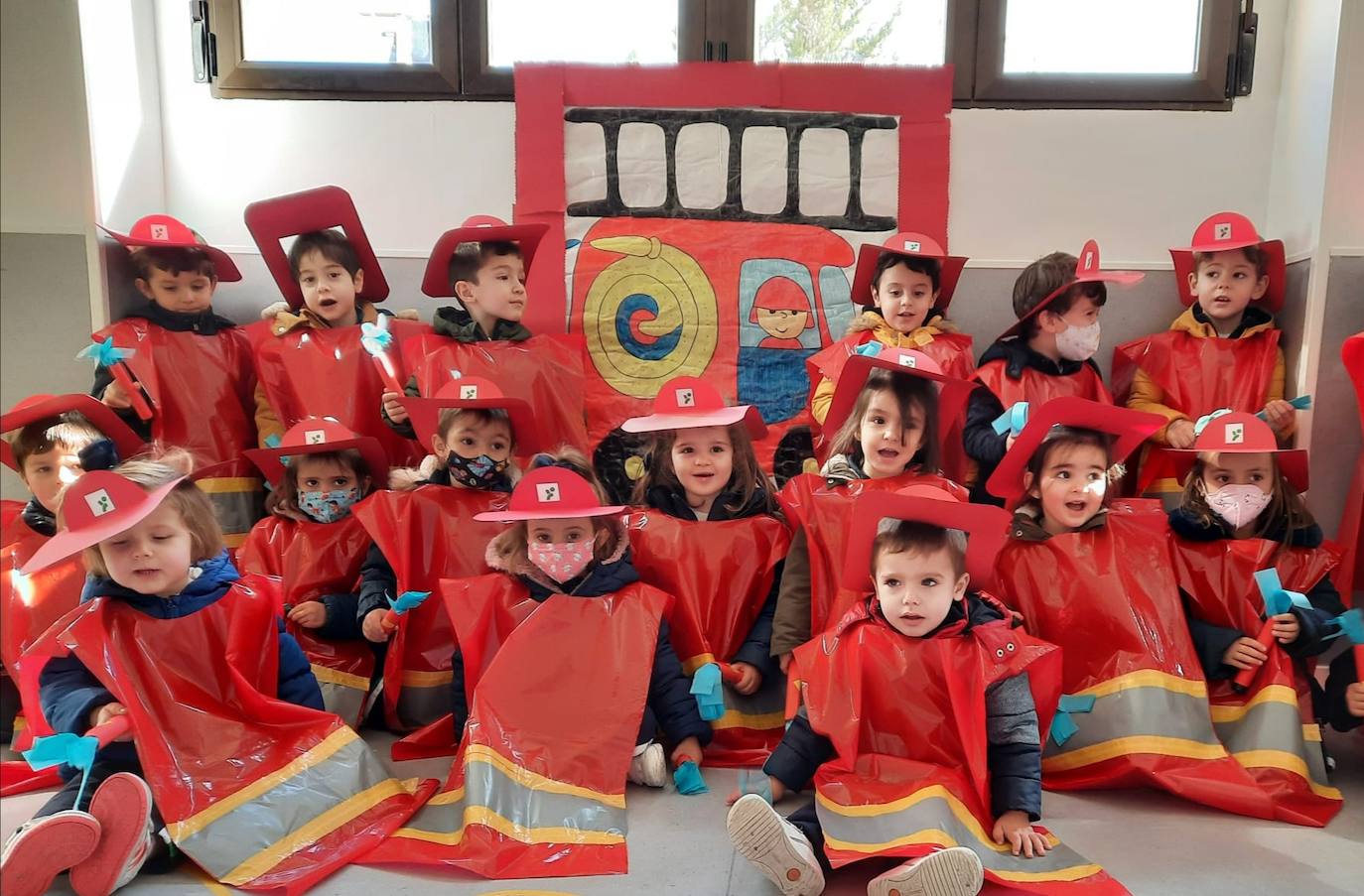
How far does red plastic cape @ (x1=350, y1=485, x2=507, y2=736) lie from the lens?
8.67ft

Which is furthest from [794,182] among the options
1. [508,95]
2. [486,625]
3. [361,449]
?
[486,625]

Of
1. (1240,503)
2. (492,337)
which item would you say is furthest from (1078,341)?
(492,337)

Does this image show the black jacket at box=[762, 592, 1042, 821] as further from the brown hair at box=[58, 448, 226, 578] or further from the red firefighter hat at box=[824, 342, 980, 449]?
the brown hair at box=[58, 448, 226, 578]

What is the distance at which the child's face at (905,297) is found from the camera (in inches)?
124

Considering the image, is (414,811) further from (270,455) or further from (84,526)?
(270,455)

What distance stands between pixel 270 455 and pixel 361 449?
10.2 inches

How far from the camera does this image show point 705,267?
3570mm

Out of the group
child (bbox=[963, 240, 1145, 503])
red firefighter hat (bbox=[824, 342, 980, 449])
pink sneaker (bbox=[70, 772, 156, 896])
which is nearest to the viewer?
pink sneaker (bbox=[70, 772, 156, 896])

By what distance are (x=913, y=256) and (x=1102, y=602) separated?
129 centimetres

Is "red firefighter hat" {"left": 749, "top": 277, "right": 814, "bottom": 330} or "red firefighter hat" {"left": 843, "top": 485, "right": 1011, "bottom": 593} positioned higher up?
"red firefighter hat" {"left": 749, "top": 277, "right": 814, "bottom": 330}

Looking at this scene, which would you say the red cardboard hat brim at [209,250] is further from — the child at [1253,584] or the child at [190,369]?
the child at [1253,584]

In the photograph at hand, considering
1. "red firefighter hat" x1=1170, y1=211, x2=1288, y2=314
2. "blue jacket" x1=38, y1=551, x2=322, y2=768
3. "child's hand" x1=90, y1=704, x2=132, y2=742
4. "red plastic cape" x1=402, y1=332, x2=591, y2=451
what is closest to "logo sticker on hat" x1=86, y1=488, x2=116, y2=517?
"blue jacket" x1=38, y1=551, x2=322, y2=768

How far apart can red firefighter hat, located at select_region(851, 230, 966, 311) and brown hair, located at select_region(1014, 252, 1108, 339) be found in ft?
0.72

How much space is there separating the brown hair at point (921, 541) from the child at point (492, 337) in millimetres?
1309
